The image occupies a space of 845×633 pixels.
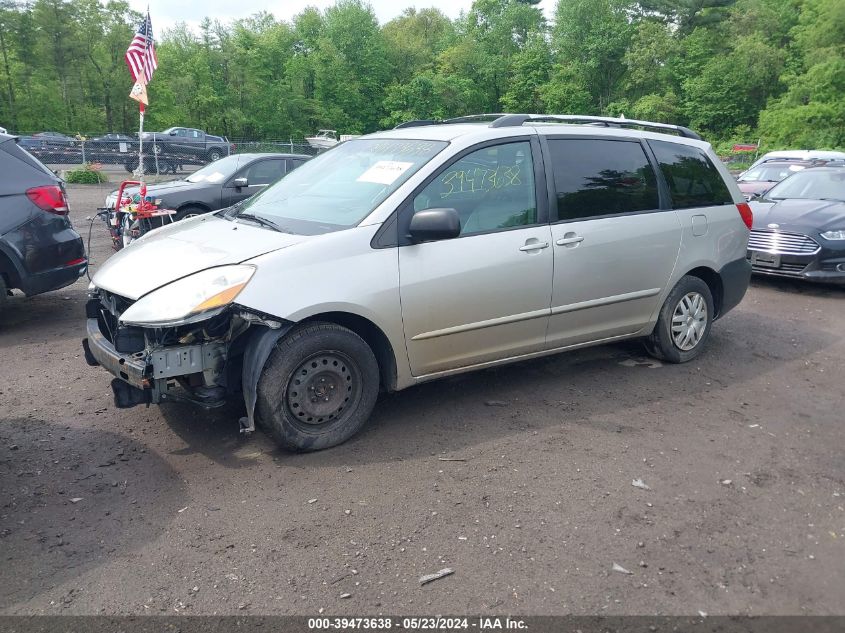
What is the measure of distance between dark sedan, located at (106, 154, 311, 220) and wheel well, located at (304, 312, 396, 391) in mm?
7294

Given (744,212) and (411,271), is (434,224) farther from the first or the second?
(744,212)

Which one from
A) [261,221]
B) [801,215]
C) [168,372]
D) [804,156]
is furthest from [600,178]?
[804,156]

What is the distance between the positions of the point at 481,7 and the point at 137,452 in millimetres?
77624

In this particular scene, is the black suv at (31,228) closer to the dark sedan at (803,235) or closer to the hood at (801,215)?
the dark sedan at (803,235)

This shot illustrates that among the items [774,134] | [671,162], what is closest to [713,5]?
[774,134]

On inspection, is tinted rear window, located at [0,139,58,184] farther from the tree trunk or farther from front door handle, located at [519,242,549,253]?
the tree trunk

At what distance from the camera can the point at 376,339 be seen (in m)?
4.32

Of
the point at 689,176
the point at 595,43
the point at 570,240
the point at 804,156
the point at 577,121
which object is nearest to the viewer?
the point at 570,240

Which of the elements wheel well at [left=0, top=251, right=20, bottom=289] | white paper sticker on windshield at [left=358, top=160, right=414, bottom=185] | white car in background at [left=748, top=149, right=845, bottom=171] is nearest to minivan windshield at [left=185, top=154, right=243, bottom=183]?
wheel well at [left=0, top=251, right=20, bottom=289]

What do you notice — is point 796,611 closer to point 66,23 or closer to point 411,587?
point 411,587

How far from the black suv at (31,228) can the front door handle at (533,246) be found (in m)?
4.64

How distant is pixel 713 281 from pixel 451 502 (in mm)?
3643

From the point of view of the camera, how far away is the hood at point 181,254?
402 cm

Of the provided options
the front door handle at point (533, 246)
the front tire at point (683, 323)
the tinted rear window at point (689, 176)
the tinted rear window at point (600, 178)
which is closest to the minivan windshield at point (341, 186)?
the front door handle at point (533, 246)
